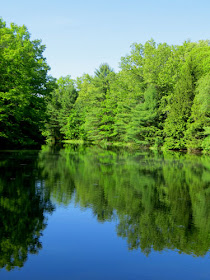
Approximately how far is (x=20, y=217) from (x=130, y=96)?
48995 millimetres

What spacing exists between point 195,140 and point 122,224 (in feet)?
117

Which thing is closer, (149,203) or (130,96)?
(149,203)

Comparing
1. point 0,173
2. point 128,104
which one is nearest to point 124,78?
point 128,104

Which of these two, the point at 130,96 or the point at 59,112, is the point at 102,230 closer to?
the point at 130,96

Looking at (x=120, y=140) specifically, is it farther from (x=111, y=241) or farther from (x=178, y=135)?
(x=111, y=241)

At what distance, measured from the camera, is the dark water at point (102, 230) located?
612 centimetres

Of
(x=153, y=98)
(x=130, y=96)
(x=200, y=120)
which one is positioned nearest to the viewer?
(x=200, y=120)

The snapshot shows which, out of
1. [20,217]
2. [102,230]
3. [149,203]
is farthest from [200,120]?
[20,217]

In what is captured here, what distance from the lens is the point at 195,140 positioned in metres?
42.3

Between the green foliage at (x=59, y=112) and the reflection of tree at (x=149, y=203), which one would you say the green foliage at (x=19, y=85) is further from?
the green foliage at (x=59, y=112)

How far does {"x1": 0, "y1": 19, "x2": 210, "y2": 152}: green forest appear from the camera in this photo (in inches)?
1316

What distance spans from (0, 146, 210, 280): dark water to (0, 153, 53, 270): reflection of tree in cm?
2

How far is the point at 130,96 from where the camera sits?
56.4 m

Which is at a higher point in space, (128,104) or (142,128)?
(128,104)
